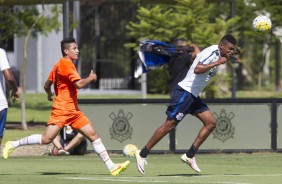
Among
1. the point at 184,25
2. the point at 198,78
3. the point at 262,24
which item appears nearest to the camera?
the point at 198,78

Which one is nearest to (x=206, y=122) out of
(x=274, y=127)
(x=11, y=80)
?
(x=11, y=80)

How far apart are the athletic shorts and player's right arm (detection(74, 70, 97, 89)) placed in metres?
0.51

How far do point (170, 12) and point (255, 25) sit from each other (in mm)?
10921

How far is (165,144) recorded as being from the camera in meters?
20.1

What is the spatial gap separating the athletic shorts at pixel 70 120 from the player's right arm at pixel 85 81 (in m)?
0.51

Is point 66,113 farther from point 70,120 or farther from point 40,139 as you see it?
point 40,139

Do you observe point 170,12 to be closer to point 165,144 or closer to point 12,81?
point 165,144

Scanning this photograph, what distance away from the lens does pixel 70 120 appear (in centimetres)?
1402

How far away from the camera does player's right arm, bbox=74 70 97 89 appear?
1320 cm

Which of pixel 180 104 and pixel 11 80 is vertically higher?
pixel 11 80

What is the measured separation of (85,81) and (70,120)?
88 centimetres

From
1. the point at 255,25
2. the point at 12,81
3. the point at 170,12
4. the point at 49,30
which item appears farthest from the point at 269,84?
the point at 12,81

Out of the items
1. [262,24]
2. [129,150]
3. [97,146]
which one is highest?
[262,24]

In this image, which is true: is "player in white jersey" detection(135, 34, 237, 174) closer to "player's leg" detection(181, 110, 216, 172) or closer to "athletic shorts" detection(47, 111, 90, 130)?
"player's leg" detection(181, 110, 216, 172)
